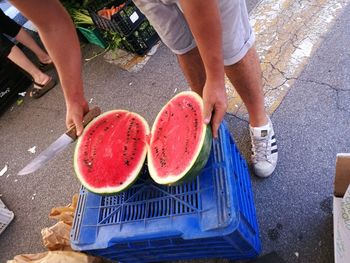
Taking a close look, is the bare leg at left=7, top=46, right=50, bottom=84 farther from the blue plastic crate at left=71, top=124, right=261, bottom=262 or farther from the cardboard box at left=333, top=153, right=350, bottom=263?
the cardboard box at left=333, top=153, right=350, bottom=263

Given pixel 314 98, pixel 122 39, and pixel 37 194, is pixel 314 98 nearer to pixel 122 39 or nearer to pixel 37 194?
pixel 122 39

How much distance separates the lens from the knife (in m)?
1.38

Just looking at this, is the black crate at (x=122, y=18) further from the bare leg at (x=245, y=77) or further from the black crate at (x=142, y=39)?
the bare leg at (x=245, y=77)

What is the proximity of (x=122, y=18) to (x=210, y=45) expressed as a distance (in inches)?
74.6

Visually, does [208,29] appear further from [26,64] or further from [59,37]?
[26,64]

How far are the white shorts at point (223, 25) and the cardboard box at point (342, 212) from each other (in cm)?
61

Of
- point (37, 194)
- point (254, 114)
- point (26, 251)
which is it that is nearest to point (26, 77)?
point (37, 194)

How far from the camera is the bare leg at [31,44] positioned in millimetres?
3232

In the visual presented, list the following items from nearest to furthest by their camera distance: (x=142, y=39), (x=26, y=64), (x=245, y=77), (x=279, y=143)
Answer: (x=245, y=77)
(x=279, y=143)
(x=142, y=39)
(x=26, y=64)

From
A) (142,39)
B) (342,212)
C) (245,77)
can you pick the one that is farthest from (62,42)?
(142,39)

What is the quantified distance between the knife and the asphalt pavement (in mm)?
910

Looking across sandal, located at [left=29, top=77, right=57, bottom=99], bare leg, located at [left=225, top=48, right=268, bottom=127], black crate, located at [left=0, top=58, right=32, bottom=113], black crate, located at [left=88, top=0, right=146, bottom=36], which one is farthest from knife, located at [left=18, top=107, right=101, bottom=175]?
black crate, located at [left=0, top=58, right=32, bottom=113]

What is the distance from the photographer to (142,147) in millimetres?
1459

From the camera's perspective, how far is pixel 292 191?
69.2 inches
